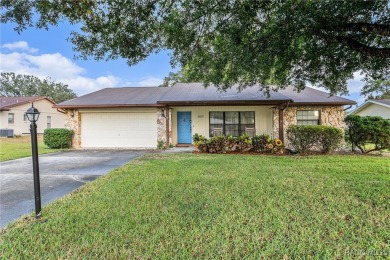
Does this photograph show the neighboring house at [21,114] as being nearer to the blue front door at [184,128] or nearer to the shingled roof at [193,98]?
the shingled roof at [193,98]

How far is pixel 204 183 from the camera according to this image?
5105 millimetres

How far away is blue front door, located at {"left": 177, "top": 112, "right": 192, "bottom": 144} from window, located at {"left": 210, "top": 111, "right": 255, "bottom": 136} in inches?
54.9

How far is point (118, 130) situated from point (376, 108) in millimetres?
23162

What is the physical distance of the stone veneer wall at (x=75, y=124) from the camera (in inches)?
528

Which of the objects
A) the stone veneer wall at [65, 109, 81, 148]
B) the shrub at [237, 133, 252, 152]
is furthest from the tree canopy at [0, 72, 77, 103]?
the shrub at [237, 133, 252, 152]

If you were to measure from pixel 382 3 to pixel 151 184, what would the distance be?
6248mm

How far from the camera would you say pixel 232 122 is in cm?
1336

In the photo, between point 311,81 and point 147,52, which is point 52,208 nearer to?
point 147,52

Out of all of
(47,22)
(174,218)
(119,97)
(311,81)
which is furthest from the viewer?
(119,97)

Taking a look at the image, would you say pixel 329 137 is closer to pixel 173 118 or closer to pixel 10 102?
pixel 173 118

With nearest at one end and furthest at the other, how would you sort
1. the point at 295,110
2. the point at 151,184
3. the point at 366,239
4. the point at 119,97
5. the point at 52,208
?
the point at 366,239 < the point at 52,208 < the point at 151,184 < the point at 295,110 < the point at 119,97

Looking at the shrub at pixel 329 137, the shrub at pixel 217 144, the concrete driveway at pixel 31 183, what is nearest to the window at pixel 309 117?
the shrub at pixel 329 137

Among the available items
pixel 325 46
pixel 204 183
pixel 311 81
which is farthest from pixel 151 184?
pixel 311 81

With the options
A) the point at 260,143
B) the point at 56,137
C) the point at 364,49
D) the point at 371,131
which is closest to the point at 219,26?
the point at 364,49
